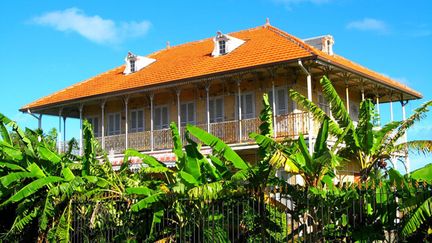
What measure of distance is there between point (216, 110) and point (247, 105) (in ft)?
5.20

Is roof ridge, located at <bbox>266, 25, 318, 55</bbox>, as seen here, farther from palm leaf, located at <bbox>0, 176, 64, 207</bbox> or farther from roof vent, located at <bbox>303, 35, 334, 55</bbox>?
palm leaf, located at <bbox>0, 176, 64, 207</bbox>

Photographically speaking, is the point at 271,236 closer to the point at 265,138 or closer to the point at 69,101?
the point at 265,138

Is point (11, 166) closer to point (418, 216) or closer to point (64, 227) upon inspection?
point (64, 227)

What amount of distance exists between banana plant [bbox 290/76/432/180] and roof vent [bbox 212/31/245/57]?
13.3m

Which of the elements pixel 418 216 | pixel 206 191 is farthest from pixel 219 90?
pixel 418 216

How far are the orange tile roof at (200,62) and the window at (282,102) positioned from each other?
5.56 feet

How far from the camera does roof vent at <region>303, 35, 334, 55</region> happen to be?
25.4m

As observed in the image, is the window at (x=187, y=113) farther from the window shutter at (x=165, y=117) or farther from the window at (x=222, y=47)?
the window at (x=222, y=47)

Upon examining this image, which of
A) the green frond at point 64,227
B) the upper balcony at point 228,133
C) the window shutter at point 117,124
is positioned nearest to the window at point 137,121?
the window shutter at point 117,124

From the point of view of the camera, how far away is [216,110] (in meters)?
25.0

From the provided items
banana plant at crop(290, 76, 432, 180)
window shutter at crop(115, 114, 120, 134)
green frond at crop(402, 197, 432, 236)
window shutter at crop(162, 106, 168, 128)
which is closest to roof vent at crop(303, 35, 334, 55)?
window shutter at crop(162, 106, 168, 128)

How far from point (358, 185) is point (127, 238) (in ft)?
14.9

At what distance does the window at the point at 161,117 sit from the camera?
26672 millimetres

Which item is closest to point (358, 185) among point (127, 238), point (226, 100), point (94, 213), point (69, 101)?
point (127, 238)
